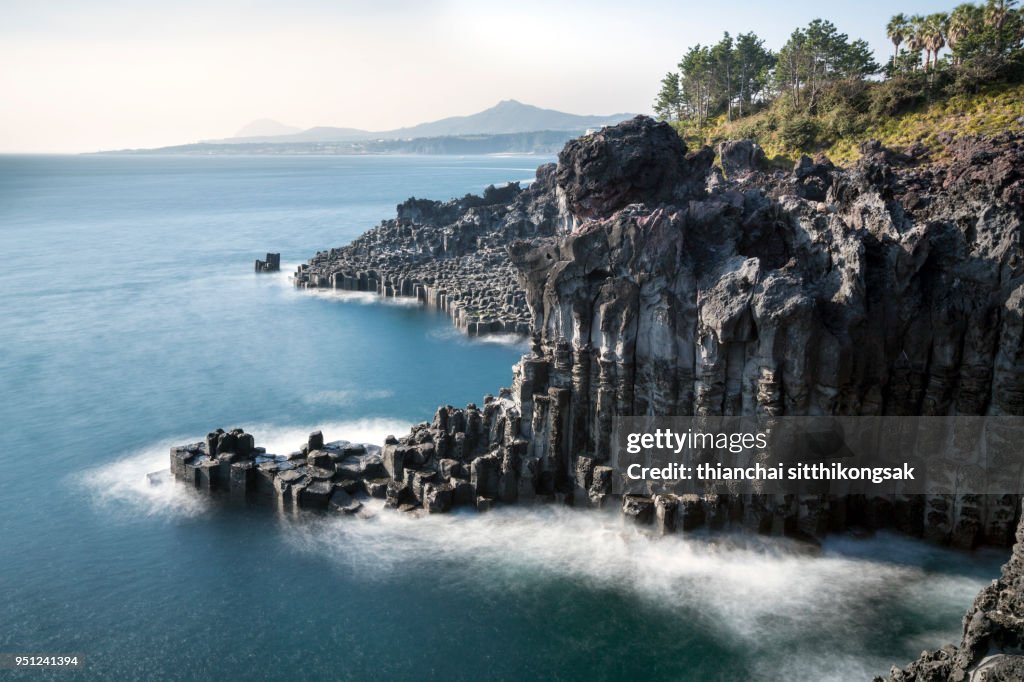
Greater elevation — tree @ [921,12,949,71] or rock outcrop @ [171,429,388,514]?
tree @ [921,12,949,71]

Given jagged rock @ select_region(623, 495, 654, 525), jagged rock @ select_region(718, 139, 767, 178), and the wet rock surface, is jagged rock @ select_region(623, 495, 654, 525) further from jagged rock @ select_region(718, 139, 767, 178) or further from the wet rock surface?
the wet rock surface

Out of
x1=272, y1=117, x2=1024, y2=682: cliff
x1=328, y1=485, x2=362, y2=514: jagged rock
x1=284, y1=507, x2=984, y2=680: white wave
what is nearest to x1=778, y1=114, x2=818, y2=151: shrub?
x1=272, y1=117, x2=1024, y2=682: cliff

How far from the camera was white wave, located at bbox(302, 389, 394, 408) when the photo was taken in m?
50.1

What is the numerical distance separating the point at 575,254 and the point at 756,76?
97.0 m

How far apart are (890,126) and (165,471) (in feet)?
251

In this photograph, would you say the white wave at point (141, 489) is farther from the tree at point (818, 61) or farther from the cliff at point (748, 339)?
the tree at point (818, 61)

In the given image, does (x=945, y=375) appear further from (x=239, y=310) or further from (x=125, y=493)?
(x=239, y=310)

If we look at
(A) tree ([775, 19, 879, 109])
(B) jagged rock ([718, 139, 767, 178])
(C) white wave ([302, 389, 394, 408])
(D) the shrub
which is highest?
(A) tree ([775, 19, 879, 109])

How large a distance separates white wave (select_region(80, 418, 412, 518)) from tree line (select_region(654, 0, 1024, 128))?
6955 cm

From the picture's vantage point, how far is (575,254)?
110ft

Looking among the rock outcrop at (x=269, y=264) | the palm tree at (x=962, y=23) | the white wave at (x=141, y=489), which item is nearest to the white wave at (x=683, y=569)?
the white wave at (x=141, y=489)

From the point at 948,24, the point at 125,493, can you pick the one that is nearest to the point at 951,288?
the point at 125,493

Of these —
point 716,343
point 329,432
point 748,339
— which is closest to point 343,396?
point 329,432

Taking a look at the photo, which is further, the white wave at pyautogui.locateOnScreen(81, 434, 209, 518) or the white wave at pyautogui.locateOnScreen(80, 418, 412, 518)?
the white wave at pyautogui.locateOnScreen(80, 418, 412, 518)
